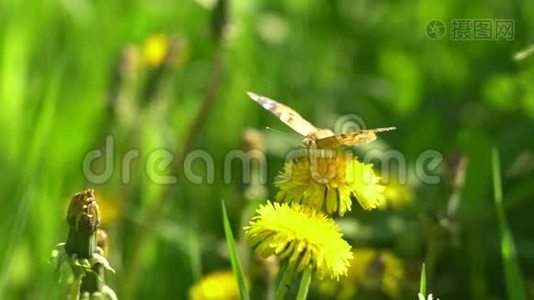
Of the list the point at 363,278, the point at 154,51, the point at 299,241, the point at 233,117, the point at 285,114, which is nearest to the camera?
the point at 299,241

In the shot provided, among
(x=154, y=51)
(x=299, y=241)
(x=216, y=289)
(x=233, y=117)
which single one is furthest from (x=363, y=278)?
(x=233, y=117)

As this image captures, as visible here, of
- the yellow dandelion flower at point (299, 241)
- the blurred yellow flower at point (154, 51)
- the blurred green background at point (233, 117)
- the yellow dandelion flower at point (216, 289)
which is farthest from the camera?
the blurred yellow flower at point (154, 51)

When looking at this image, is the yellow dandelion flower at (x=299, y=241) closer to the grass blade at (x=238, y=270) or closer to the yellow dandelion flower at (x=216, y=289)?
the grass blade at (x=238, y=270)

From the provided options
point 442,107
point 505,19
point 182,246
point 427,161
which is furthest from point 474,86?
point 182,246

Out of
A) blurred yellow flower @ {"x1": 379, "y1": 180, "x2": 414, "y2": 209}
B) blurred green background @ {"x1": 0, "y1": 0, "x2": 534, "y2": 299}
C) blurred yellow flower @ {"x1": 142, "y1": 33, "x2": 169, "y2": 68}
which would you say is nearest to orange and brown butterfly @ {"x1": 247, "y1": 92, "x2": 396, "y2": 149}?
blurred green background @ {"x1": 0, "y1": 0, "x2": 534, "y2": 299}

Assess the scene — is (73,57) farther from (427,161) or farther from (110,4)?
(427,161)

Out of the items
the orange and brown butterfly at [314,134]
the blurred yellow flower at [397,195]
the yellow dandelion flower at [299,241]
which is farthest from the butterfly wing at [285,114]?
the blurred yellow flower at [397,195]

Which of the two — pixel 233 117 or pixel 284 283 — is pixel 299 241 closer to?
pixel 284 283

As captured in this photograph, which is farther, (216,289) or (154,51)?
(154,51)
